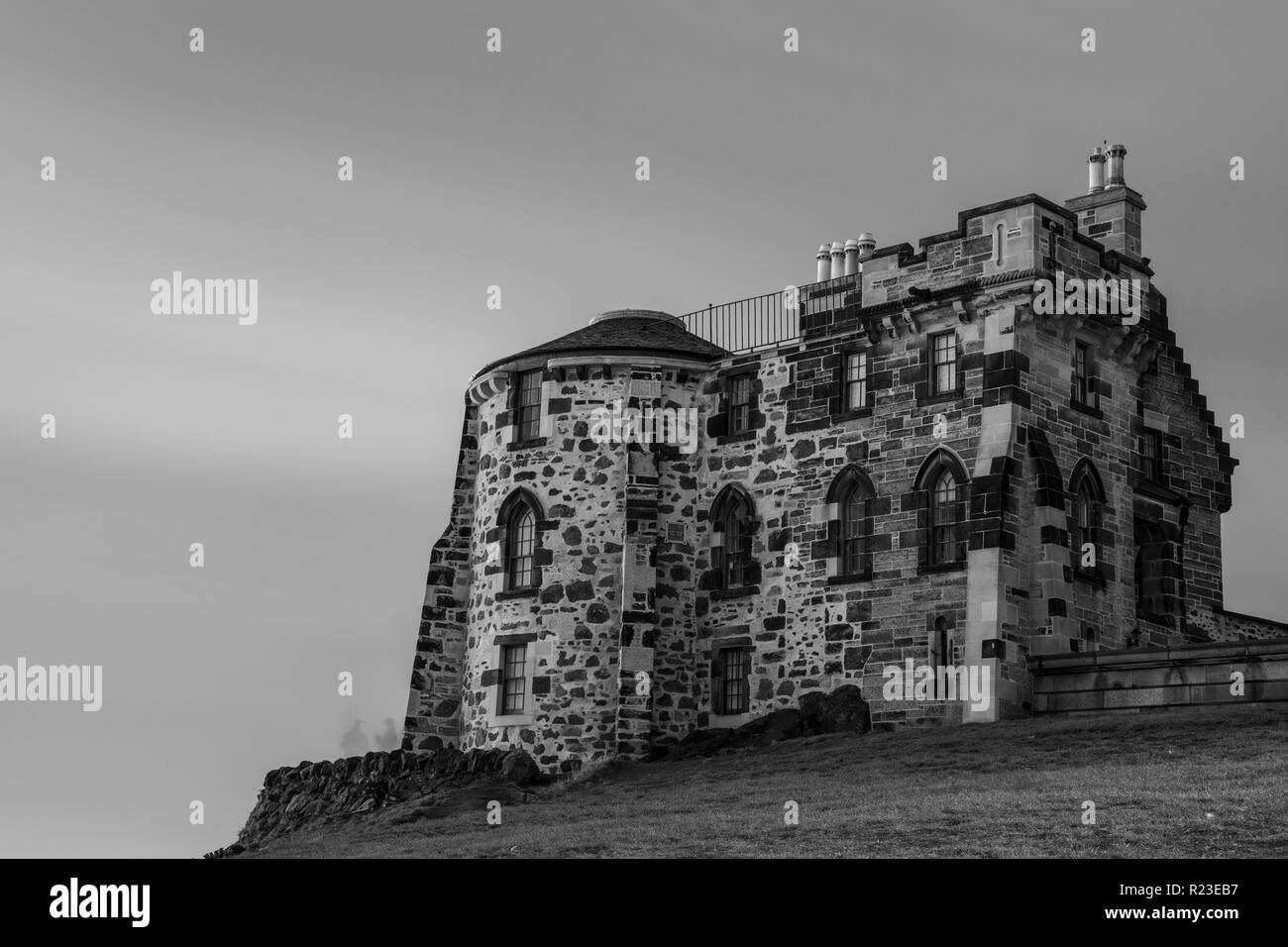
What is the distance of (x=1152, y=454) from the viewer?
1783 inches

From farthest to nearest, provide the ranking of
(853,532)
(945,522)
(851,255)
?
(851,255), (853,532), (945,522)

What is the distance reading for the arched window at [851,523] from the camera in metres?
41.4

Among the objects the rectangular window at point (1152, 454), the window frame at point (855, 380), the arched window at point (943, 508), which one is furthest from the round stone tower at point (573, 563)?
the rectangular window at point (1152, 454)

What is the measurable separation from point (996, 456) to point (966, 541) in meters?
1.74

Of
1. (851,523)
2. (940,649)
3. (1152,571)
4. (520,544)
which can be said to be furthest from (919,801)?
(520,544)

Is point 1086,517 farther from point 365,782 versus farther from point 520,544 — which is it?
point 365,782

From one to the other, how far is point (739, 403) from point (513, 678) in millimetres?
7817

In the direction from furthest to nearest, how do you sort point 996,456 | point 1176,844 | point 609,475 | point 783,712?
point 609,475
point 783,712
point 996,456
point 1176,844

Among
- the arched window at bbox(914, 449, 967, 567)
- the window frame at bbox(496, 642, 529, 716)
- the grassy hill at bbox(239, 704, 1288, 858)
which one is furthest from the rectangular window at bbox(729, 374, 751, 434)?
the grassy hill at bbox(239, 704, 1288, 858)

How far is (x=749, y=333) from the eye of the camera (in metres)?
46.2

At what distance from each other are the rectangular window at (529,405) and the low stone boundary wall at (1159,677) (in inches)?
517
